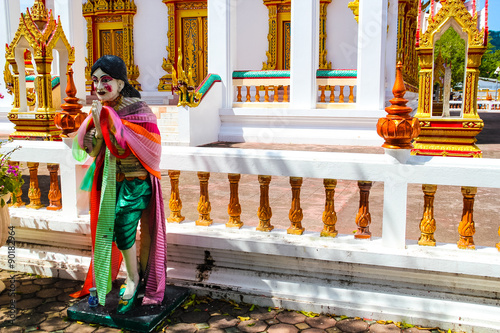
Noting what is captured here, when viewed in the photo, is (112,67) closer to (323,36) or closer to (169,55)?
(323,36)

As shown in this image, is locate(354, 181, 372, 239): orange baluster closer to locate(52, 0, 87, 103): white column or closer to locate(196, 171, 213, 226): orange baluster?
locate(196, 171, 213, 226): orange baluster

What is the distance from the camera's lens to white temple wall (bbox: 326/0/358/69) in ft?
46.3

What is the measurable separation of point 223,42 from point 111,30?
6.86 metres

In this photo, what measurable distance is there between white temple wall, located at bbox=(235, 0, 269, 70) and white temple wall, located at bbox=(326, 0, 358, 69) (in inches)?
80.0

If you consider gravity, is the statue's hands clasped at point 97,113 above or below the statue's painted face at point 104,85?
below

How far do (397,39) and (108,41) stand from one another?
1028 cm

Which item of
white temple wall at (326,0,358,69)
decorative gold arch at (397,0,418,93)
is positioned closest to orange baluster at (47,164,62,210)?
white temple wall at (326,0,358,69)

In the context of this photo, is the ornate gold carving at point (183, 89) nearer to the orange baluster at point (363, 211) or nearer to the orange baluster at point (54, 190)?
the orange baluster at point (54, 190)

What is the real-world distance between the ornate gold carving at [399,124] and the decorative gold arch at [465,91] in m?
5.38

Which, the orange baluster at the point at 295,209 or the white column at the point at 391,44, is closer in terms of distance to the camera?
the orange baluster at the point at 295,209

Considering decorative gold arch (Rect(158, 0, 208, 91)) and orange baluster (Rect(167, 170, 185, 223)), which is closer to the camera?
orange baluster (Rect(167, 170, 185, 223))

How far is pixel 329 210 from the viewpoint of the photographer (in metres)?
3.56

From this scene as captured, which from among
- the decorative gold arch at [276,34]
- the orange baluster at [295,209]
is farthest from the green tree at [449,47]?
the orange baluster at [295,209]

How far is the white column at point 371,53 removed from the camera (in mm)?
10789
